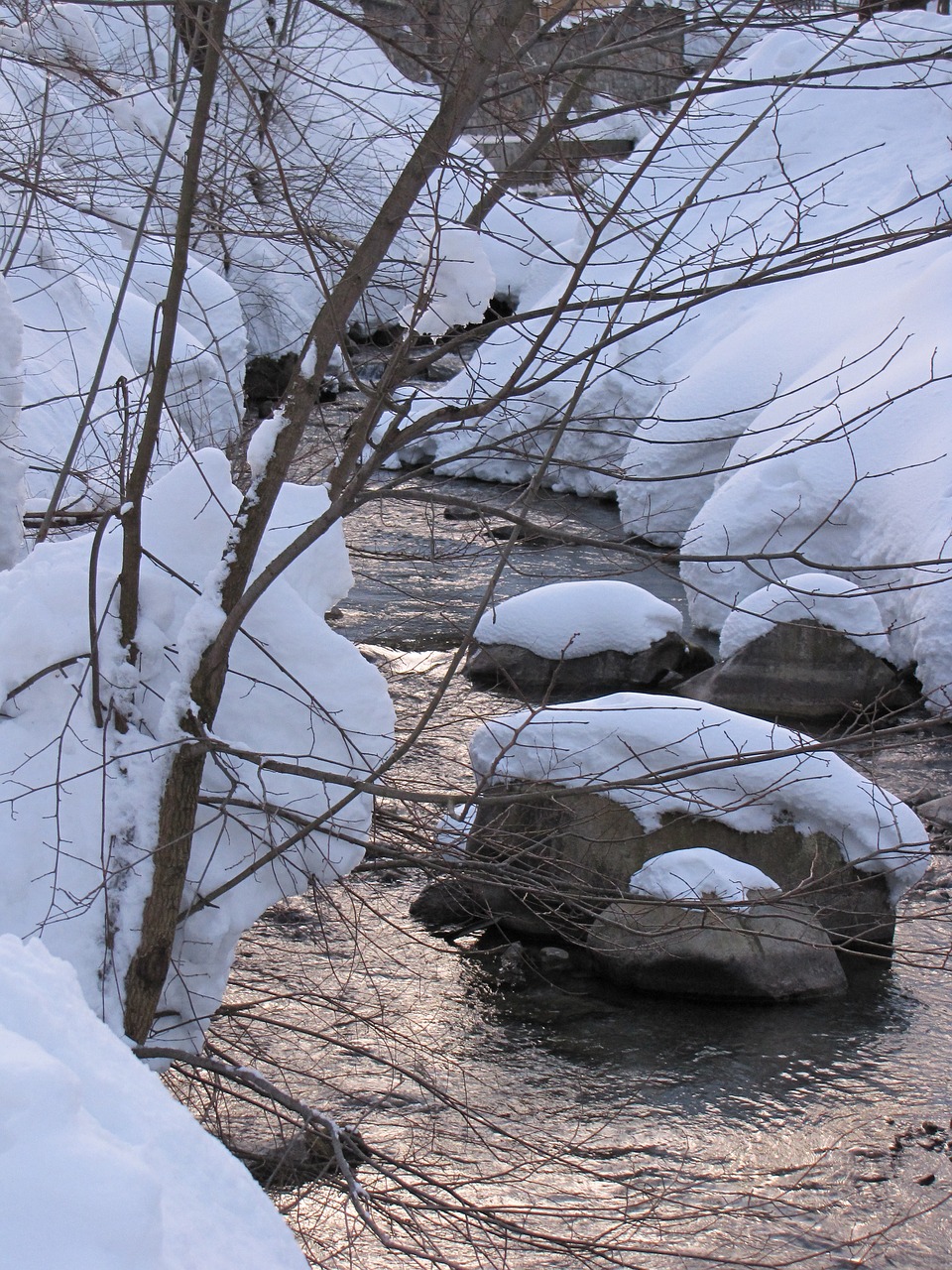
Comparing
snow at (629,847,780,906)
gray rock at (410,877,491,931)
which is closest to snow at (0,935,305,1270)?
snow at (629,847,780,906)

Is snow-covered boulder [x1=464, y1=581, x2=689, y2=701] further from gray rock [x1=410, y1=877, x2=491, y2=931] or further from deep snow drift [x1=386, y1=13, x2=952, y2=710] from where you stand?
gray rock [x1=410, y1=877, x2=491, y2=931]

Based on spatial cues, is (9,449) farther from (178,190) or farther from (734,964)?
(734,964)

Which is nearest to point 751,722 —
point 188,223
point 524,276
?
point 188,223

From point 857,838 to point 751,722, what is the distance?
2.91 feet

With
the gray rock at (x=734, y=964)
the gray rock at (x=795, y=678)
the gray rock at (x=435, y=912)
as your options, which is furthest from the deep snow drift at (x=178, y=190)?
the gray rock at (x=795, y=678)

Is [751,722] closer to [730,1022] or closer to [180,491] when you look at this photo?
[730,1022]

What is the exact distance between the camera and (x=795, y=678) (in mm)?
10469

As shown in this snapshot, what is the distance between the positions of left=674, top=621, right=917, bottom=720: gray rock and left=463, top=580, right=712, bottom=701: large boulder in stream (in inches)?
31.4

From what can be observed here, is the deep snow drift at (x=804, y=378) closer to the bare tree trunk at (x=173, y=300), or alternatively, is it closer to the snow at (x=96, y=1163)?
the bare tree trunk at (x=173, y=300)

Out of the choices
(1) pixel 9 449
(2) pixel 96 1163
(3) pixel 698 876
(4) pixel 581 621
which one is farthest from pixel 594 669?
(2) pixel 96 1163

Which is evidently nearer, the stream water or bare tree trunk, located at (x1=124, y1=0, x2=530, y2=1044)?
bare tree trunk, located at (x1=124, y1=0, x2=530, y2=1044)

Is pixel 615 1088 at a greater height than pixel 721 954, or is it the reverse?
pixel 721 954

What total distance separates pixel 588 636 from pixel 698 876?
4589 mm

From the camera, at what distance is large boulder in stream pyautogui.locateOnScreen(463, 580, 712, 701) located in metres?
10.9
